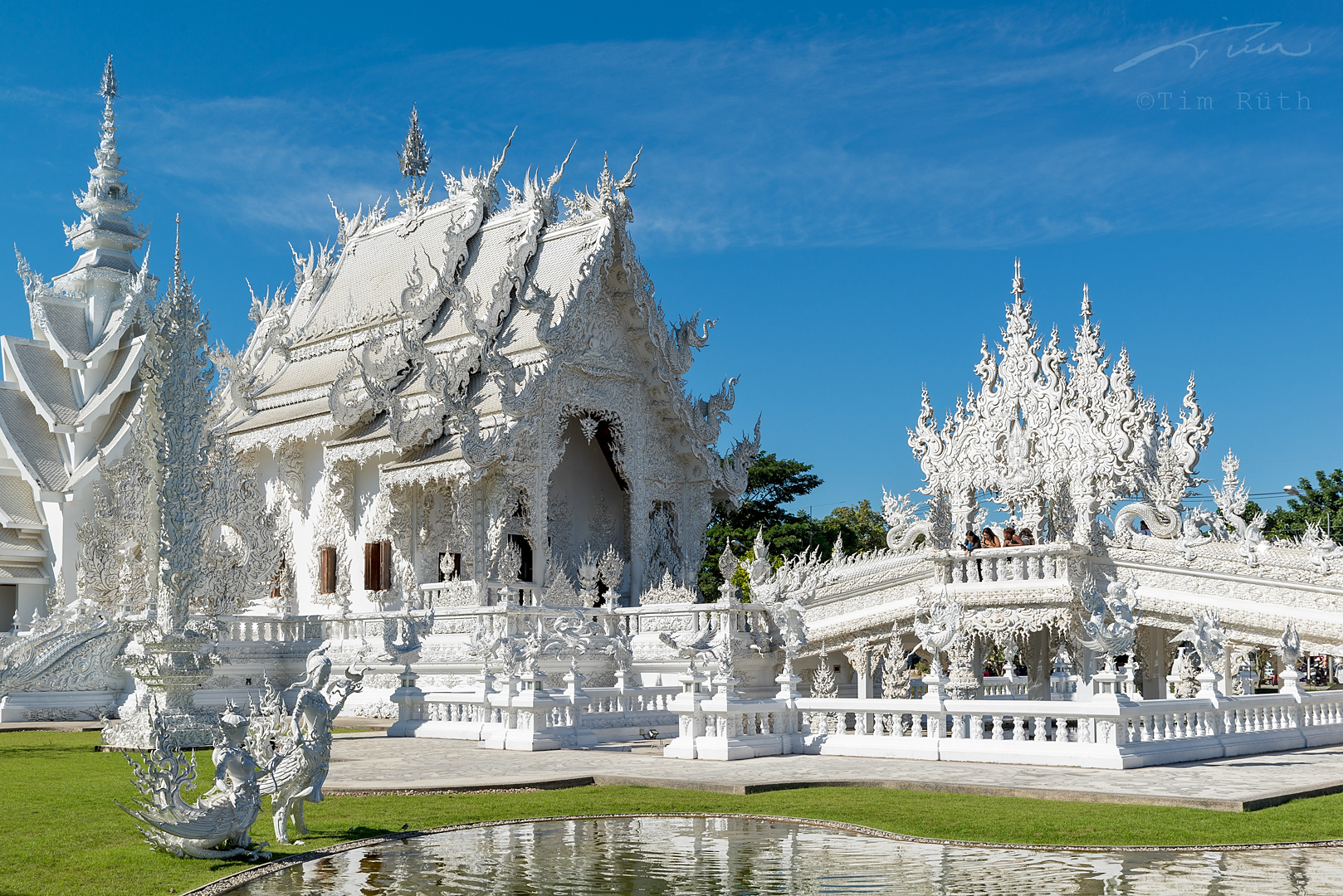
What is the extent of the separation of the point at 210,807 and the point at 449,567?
1480 centimetres

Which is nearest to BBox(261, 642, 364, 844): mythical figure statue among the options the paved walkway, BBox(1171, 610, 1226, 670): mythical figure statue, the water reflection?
the water reflection

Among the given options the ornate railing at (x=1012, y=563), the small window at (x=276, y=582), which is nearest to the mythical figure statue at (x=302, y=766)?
the ornate railing at (x=1012, y=563)

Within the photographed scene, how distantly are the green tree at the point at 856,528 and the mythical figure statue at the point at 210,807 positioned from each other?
103 feet

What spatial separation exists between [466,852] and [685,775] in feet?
11.6

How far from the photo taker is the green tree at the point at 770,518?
129 feet

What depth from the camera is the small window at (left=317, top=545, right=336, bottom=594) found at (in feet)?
79.3

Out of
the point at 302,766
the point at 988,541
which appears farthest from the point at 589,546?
the point at 302,766

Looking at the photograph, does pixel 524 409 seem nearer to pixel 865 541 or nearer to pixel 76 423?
pixel 76 423

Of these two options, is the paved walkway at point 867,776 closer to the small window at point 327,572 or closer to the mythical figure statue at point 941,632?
the mythical figure statue at point 941,632

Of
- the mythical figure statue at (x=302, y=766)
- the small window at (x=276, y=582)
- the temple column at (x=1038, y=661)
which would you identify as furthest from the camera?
the small window at (x=276, y=582)

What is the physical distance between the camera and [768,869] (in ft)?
22.9

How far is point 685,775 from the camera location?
10750mm

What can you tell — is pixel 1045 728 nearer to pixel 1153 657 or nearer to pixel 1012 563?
pixel 1012 563

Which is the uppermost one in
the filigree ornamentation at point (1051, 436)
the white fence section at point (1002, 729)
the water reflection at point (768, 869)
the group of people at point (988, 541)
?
the filigree ornamentation at point (1051, 436)
